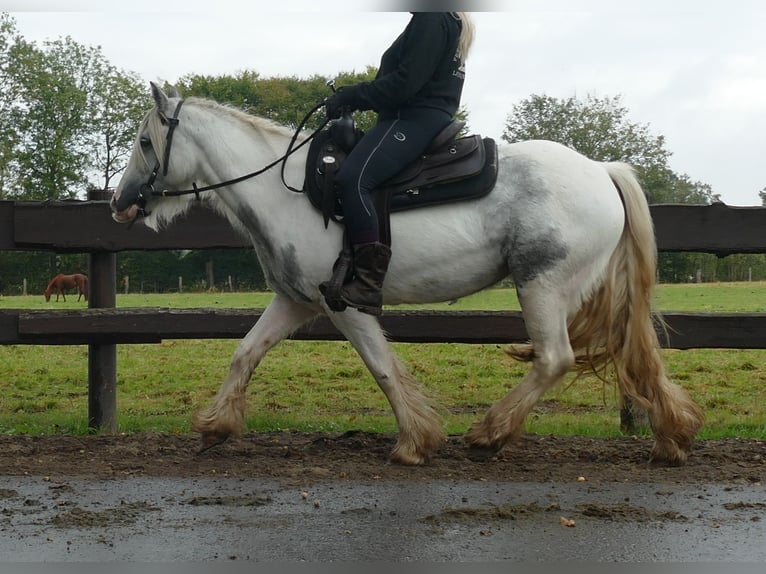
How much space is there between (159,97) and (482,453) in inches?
124

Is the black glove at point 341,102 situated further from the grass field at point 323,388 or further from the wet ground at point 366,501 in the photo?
the wet ground at point 366,501

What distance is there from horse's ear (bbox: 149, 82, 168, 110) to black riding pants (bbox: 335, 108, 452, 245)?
4.59 ft

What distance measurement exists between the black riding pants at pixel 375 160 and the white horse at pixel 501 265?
0.25 metres

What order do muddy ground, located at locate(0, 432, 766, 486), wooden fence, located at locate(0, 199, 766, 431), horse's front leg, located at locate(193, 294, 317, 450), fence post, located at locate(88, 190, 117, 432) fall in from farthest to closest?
1. fence post, located at locate(88, 190, 117, 432)
2. wooden fence, located at locate(0, 199, 766, 431)
3. horse's front leg, located at locate(193, 294, 317, 450)
4. muddy ground, located at locate(0, 432, 766, 486)

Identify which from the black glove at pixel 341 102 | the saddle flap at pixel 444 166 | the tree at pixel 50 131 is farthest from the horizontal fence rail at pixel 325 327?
the tree at pixel 50 131

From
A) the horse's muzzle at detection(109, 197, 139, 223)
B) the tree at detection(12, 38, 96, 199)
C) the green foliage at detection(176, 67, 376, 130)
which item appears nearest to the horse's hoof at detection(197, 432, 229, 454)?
the horse's muzzle at detection(109, 197, 139, 223)

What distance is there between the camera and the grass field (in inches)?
314

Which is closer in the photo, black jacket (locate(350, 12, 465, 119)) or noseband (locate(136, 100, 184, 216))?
black jacket (locate(350, 12, 465, 119))

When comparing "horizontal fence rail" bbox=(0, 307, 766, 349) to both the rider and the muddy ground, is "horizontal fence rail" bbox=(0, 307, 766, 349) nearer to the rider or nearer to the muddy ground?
the muddy ground

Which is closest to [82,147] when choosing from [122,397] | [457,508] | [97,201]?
[122,397]

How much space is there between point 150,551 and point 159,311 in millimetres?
3659

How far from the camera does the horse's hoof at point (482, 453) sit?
5771mm

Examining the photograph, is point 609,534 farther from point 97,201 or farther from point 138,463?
point 97,201

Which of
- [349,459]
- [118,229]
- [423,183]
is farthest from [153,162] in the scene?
[349,459]
